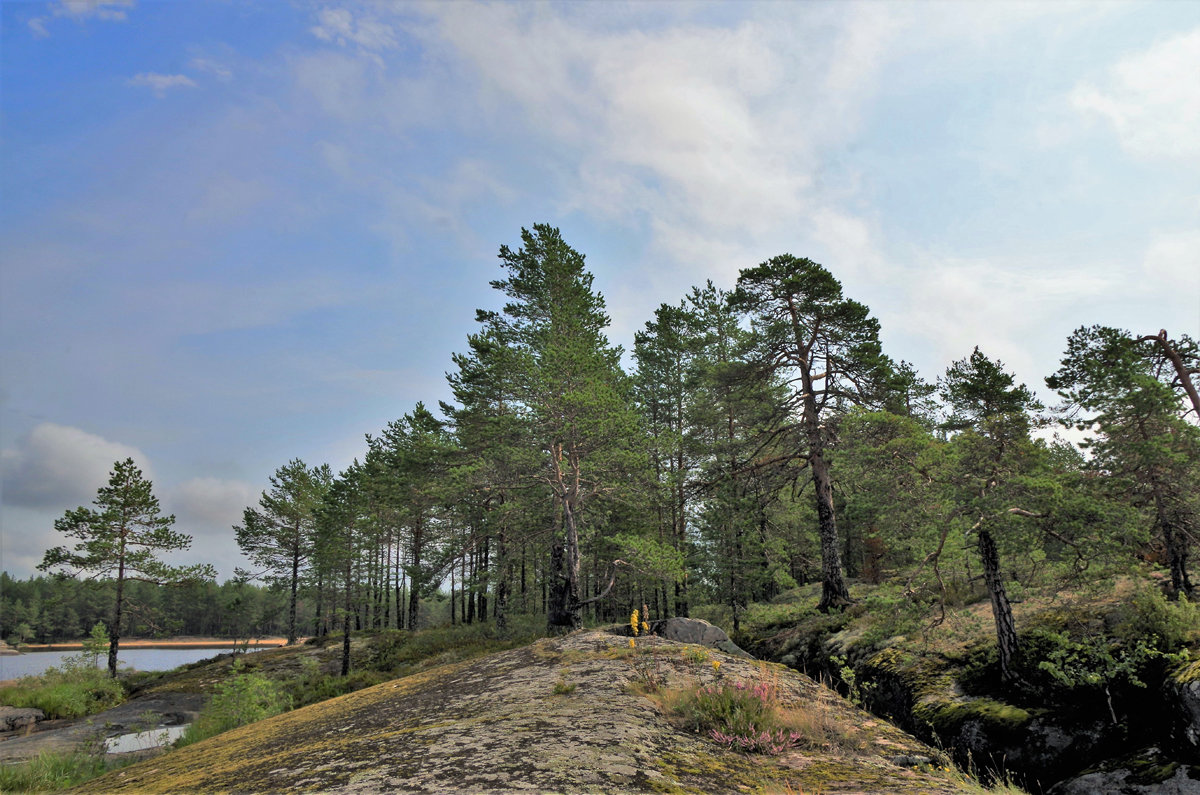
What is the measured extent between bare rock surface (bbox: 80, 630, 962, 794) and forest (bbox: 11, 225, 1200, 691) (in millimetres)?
8236

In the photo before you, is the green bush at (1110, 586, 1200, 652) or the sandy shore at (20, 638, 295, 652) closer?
the green bush at (1110, 586, 1200, 652)

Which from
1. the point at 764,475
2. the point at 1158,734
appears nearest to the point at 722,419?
the point at 764,475

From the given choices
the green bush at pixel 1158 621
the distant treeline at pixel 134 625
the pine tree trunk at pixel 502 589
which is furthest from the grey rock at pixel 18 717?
the distant treeline at pixel 134 625

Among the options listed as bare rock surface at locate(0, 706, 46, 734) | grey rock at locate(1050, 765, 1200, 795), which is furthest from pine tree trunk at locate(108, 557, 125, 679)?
grey rock at locate(1050, 765, 1200, 795)

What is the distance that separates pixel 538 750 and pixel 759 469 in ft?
66.0

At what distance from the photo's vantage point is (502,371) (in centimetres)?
2097

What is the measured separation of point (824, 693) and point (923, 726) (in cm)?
753

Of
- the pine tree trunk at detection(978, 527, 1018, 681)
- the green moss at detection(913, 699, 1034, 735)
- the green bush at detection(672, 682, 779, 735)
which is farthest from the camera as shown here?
the pine tree trunk at detection(978, 527, 1018, 681)

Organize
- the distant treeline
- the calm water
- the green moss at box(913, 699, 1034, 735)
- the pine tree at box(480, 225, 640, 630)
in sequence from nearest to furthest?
the green moss at box(913, 699, 1034, 735), the pine tree at box(480, 225, 640, 630), the calm water, the distant treeline

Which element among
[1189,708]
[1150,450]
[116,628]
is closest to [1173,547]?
[1150,450]

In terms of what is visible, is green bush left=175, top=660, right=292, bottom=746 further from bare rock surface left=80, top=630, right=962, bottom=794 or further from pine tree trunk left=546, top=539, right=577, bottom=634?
pine tree trunk left=546, top=539, right=577, bottom=634

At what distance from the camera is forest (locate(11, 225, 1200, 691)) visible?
11.8 meters

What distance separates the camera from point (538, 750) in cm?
340

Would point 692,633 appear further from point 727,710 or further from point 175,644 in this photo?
point 175,644
